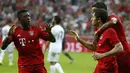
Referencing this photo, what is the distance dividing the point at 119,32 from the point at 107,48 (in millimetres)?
627

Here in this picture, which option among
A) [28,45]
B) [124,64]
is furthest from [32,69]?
[124,64]

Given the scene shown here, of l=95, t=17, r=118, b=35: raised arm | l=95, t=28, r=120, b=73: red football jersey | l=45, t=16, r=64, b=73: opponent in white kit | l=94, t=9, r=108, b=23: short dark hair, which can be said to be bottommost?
l=45, t=16, r=64, b=73: opponent in white kit

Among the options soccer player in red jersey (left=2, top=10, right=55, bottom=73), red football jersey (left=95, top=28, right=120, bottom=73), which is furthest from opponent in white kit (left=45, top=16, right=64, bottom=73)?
red football jersey (left=95, top=28, right=120, bottom=73)

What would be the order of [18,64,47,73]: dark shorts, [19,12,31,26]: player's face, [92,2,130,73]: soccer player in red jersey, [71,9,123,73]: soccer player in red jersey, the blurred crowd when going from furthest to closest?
the blurred crowd < [19,12,31,26]: player's face < [18,64,47,73]: dark shorts < [92,2,130,73]: soccer player in red jersey < [71,9,123,73]: soccer player in red jersey

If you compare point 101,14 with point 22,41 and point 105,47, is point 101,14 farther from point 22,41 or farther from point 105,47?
point 22,41

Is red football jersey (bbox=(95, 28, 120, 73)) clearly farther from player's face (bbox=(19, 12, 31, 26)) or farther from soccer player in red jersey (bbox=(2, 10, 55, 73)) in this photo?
player's face (bbox=(19, 12, 31, 26))

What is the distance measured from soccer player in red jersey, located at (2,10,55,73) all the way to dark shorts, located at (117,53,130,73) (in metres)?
1.93

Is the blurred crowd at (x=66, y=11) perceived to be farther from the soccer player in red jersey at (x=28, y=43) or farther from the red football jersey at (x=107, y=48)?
the red football jersey at (x=107, y=48)

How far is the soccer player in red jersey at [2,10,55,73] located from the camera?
367 inches

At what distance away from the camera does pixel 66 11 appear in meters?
31.1

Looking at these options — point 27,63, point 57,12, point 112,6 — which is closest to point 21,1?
point 57,12

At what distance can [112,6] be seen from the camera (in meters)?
30.4

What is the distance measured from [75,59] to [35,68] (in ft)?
44.7

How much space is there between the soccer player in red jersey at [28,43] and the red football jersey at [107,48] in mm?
2123
